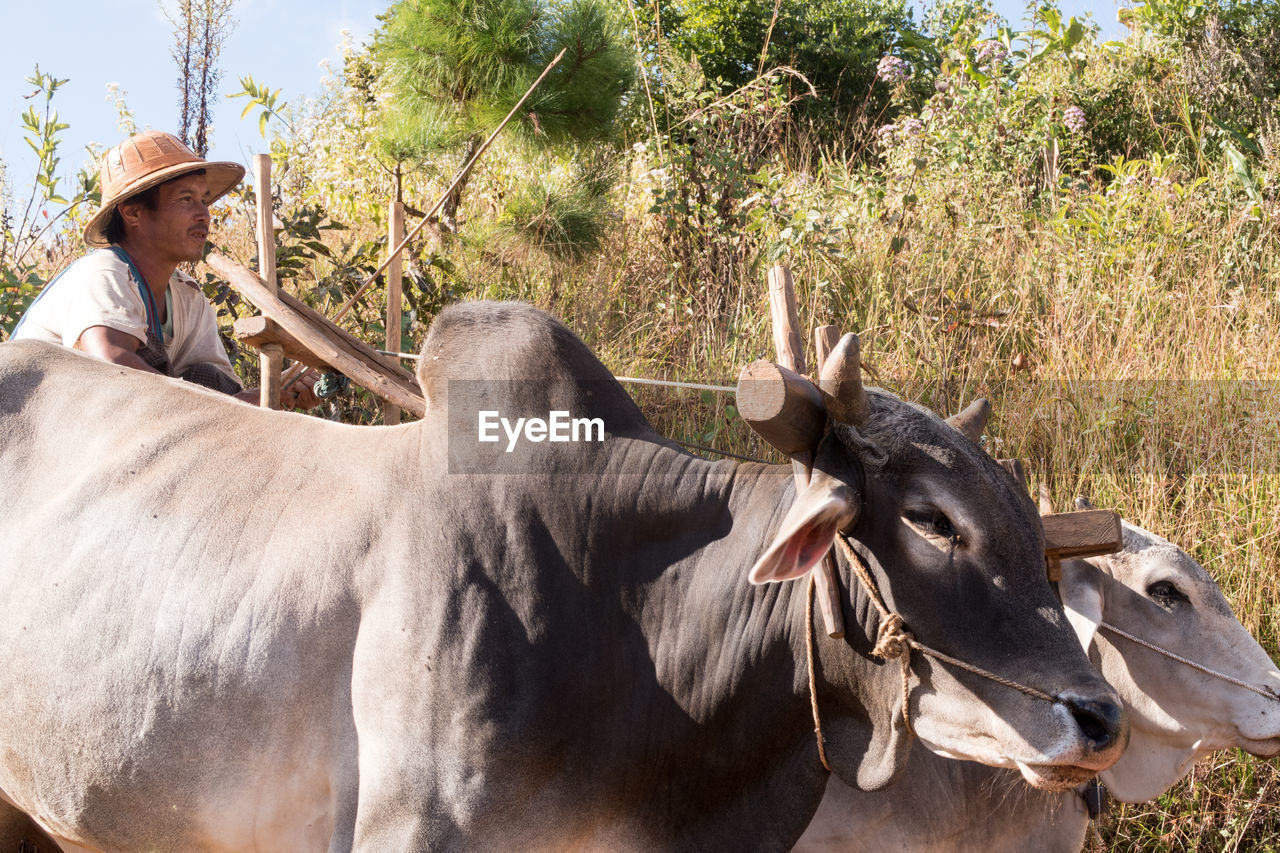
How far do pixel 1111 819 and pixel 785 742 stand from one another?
1.91 metres

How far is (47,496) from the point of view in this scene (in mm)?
2566

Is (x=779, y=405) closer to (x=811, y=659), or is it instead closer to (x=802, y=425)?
(x=802, y=425)

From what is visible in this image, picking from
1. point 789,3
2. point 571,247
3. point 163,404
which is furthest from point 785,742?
point 789,3

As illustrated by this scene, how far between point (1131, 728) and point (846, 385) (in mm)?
1414

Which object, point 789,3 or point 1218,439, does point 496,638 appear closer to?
point 1218,439

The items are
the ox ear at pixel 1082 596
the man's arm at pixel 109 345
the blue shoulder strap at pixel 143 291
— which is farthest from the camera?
the blue shoulder strap at pixel 143 291

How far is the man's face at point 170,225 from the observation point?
3547mm

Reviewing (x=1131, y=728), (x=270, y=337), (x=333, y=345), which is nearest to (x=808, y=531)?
(x=1131, y=728)

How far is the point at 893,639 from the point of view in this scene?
6.69ft

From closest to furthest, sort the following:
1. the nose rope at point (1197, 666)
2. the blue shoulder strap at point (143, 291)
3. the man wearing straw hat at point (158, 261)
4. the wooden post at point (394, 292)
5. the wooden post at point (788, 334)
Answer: the wooden post at point (788, 334) → the nose rope at point (1197, 666) → the man wearing straw hat at point (158, 261) → the blue shoulder strap at point (143, 291) → the wooden post at point (394, 292)

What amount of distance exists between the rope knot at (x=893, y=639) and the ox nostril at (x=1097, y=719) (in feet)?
0.90

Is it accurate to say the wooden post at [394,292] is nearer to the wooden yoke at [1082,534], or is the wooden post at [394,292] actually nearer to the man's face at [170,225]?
the man's face at [170,225]

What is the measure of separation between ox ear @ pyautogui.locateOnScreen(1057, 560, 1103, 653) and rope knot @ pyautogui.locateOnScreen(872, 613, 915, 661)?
78cm

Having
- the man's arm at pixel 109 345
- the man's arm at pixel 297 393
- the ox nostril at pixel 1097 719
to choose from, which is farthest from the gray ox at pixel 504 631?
the man's arm at pixel 297 393
